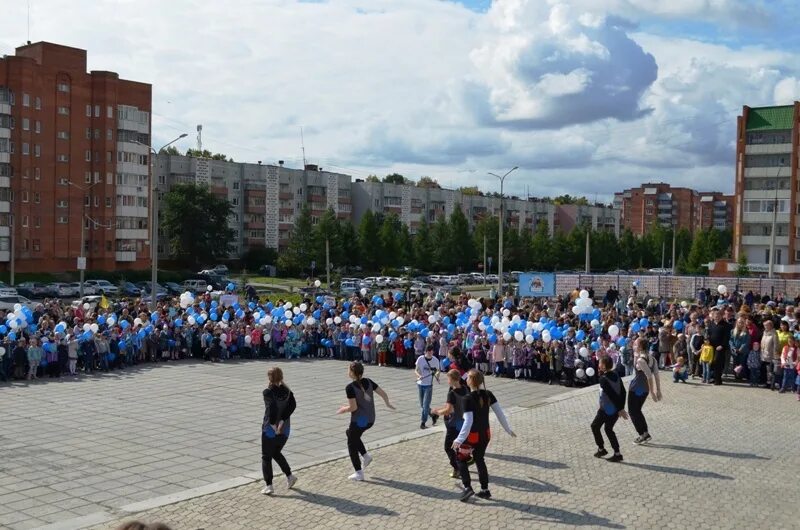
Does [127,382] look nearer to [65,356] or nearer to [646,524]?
[65,356]

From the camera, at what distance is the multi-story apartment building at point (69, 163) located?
6694cm

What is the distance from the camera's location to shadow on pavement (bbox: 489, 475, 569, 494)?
10570 millimetres

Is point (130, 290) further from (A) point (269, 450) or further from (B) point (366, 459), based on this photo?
(A) point (269, 450)

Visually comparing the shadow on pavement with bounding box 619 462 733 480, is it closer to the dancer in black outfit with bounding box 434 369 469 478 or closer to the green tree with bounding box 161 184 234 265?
the dancer in black outfit with bounding box 434 369 469 478

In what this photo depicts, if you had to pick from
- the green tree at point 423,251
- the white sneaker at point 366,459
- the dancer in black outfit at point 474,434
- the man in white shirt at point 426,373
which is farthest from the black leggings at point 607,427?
the green tree at point 423,251

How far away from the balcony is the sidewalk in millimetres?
69257

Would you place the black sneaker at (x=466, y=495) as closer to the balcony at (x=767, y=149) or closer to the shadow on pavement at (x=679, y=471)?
the shadow on pavement at (x=679, y=471)

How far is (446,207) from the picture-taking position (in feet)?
390

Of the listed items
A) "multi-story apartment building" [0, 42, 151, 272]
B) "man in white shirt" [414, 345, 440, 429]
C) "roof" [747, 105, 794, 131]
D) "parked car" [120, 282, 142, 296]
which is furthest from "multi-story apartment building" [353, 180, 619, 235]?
"man in white shirt" [414, 345, 440, 429]

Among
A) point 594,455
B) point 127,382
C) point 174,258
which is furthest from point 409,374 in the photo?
point 174,258

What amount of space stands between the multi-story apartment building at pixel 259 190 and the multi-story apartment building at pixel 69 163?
13.7m

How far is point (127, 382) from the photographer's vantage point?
69.1ft

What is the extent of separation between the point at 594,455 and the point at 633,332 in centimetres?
992

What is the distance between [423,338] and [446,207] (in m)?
96.4
